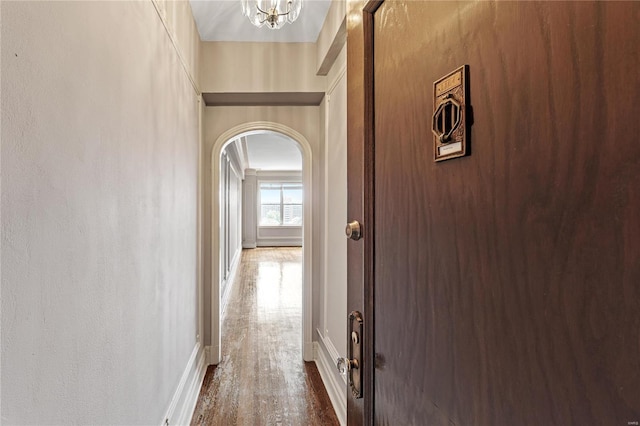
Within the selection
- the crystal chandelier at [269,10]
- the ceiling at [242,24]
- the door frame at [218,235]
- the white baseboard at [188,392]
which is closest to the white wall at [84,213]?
the white baseboard at [188,392]

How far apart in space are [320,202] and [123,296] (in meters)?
2.12

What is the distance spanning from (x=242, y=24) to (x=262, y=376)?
2747mm

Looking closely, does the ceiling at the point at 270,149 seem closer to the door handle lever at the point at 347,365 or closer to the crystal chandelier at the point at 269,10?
the crystal chandelier at the point at 269,10

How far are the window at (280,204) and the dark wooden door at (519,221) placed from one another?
1195 cm

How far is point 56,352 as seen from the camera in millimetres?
812

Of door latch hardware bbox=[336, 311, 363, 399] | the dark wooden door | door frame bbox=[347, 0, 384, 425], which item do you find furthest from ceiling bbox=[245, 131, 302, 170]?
the dark wooden door

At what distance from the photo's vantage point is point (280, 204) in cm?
1280

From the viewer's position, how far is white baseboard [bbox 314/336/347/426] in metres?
2.34

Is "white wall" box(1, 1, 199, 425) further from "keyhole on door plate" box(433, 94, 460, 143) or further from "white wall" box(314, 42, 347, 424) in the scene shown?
"white wall" box(314, 42, 347, 424)

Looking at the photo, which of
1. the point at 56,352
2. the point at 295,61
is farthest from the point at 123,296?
the point at 295,61

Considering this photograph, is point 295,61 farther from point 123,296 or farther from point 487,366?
point 487,366

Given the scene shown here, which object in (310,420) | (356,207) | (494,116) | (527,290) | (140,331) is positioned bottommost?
(310,420)

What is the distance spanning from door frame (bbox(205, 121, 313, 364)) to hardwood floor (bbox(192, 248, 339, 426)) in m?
0.20

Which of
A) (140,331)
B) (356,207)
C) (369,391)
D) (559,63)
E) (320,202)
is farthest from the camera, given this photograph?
(320,202)
